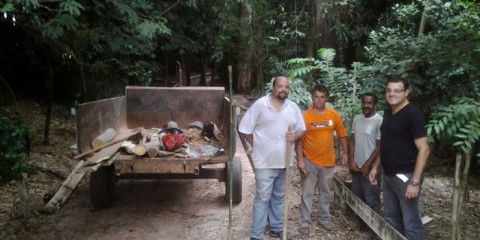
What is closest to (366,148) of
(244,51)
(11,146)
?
(11,146)

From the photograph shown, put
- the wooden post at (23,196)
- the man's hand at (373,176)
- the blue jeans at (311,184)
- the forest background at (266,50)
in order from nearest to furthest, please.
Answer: the forest background at (266,50), the man's hand at (373,176), the blue jeans at (311,184), the wooden post at (23,196)

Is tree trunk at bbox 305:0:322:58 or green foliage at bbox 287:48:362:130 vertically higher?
tree trunk at bbox 305:0:322:58

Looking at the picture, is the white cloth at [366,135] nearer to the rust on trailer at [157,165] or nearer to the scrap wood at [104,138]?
the rust on trailer at [157,165]

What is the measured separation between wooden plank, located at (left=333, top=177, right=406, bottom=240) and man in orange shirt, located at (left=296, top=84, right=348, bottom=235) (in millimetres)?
349

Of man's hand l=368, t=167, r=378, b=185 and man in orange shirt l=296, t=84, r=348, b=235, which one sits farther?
man in orange shirt l=296, t=84, r=348, b=235

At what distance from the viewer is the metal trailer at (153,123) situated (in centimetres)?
452

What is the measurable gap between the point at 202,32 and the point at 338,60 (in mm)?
7647

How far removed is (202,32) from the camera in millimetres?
15938

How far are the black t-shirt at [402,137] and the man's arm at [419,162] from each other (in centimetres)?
6

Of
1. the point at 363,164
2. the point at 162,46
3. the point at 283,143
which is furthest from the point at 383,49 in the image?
the point at 162,46

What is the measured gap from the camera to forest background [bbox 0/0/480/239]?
3938mm

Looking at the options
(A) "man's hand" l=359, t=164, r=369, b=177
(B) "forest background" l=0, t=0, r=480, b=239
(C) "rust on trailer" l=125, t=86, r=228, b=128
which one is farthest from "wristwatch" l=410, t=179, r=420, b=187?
(C) "rust on trailer" l=125, t=86, r=228, b=128

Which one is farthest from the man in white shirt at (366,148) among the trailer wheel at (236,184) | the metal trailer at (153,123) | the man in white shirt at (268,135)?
the trailer wheel at (236,184)

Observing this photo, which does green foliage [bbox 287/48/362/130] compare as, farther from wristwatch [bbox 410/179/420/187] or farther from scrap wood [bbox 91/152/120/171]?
scrap wood [bbox 91/152/120/171]
